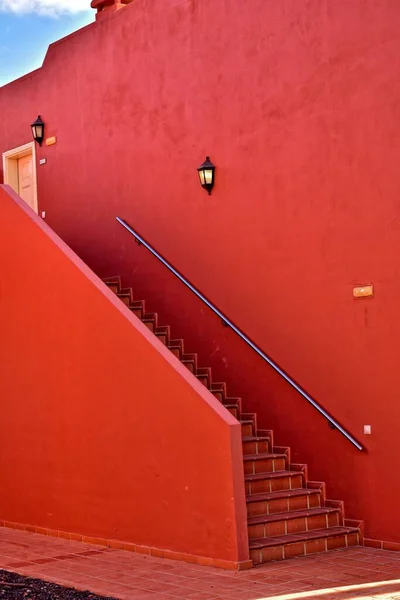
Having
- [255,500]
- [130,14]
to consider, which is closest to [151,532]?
[255,500]

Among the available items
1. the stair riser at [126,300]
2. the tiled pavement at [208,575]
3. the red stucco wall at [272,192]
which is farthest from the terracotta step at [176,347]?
the tiled pavement at [208,575]

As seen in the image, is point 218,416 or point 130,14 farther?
point 130,14

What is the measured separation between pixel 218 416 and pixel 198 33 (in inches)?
168

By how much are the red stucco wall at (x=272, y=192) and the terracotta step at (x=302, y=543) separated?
0.21 m

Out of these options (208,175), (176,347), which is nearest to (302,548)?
(176,347)

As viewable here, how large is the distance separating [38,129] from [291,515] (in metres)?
6.27

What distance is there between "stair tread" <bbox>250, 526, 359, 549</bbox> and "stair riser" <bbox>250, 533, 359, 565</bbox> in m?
0.03

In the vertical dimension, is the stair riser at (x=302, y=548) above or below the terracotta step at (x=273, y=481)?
below

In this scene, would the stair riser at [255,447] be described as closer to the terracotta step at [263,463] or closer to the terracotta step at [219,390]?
the terracotta step at [263,463]

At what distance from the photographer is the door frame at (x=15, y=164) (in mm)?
11711

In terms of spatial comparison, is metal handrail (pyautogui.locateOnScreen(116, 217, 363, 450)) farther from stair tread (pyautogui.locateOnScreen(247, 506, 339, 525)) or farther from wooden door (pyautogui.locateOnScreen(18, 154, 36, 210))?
wooden door (pyautogui.locateOnScreen(18, 154, 36, 210))

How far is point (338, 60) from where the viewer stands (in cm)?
766

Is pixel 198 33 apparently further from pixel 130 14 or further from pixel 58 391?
pixel 58 391

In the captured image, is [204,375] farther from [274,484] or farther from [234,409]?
[274,484]
